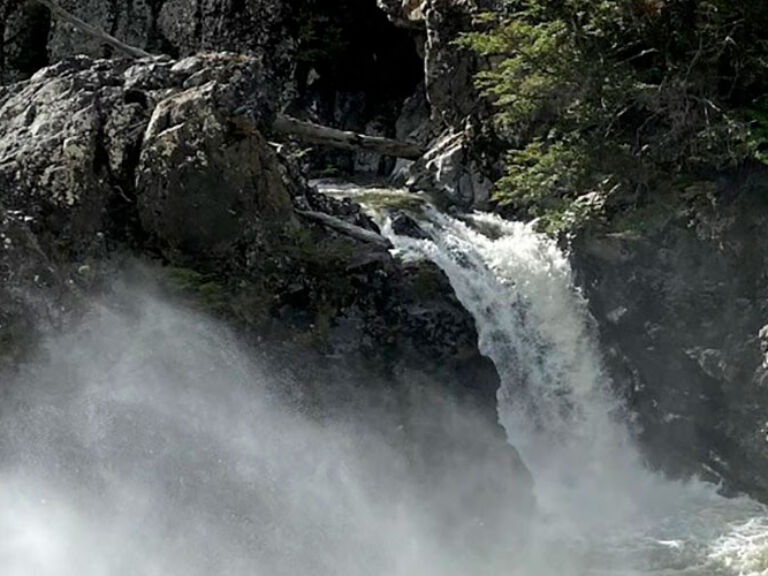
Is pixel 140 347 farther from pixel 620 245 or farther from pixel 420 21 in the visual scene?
pixel 420 21

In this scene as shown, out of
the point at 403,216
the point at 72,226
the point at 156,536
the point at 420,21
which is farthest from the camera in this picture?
the point at 420,21

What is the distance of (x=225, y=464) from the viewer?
36.9ft

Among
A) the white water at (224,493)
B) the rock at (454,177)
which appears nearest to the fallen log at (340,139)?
the rock at (454,177)

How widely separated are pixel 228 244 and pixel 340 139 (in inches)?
311

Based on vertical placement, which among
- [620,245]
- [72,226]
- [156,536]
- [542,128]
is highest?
[542,128]

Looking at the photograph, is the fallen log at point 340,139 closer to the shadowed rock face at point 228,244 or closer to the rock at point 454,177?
the rock at point 454,177

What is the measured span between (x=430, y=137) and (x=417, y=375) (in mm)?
10365

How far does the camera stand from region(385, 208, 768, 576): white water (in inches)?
506

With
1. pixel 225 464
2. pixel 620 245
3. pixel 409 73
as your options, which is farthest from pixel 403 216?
pixel 409 73

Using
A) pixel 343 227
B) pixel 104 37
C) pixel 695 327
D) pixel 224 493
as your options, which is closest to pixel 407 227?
pixel 343 227

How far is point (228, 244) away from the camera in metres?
12.6

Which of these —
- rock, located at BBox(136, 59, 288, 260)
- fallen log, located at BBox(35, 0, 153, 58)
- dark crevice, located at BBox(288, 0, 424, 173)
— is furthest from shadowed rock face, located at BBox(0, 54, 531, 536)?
dark crevice, located at BBox(288, 0, 424, 173)

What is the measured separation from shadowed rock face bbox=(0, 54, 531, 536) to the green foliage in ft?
11.8

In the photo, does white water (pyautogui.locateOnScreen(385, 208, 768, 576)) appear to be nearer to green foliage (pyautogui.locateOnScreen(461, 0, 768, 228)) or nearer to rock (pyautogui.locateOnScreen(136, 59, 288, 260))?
green foliage (pyautogui.locateOnScreen(461, 0, 768, 228))
